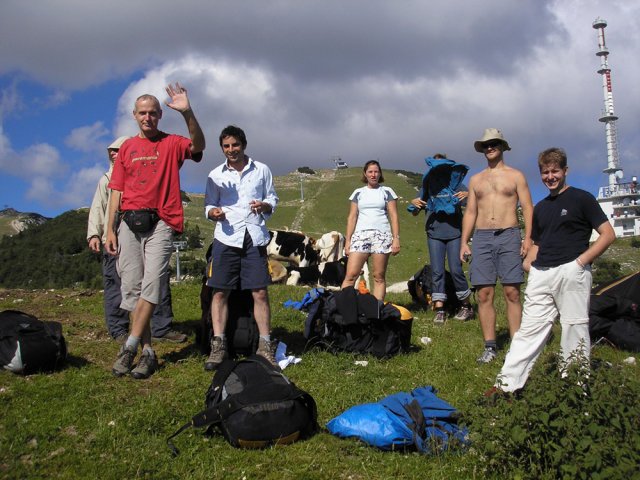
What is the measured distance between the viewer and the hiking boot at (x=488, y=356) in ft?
20.3

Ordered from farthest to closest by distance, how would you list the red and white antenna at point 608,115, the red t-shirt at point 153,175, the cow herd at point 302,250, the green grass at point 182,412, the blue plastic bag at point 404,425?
the red and white antenna at point 608,115
the cow herd at point 302,250
the red t-shirt at point 153,175
the blue plastic bag at point 404,425
the green grass at point 182,412

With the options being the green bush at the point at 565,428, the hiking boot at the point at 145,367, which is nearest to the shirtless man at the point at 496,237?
the green bush at the point at 565,428

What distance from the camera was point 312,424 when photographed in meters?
4.25

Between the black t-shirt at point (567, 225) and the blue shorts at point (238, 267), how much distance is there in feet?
8.92

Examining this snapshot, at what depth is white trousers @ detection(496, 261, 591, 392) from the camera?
4.70 m

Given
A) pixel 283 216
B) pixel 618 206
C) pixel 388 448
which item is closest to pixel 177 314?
pixel 388 448

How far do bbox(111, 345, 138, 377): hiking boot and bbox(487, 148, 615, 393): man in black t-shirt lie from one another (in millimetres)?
3453

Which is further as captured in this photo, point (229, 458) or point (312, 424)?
point (312, 424)

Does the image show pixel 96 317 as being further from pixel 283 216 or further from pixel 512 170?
pixel 283 216

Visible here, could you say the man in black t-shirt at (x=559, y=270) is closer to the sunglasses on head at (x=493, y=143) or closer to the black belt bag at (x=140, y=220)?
the sunglasses on head at (x=493, y=143)

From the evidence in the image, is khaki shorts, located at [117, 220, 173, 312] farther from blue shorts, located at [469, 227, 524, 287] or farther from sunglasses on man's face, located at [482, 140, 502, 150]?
sunglasses on man's face, located at [482, 140, 502, 150]

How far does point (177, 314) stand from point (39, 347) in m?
3.57

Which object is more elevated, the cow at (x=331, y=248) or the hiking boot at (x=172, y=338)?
the cow at (x=331, y=248)

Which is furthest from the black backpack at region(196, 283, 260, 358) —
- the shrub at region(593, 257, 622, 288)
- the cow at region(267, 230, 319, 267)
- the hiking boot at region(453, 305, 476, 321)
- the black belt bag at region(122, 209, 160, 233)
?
the shrub at region(593, 257, 622, 288)
